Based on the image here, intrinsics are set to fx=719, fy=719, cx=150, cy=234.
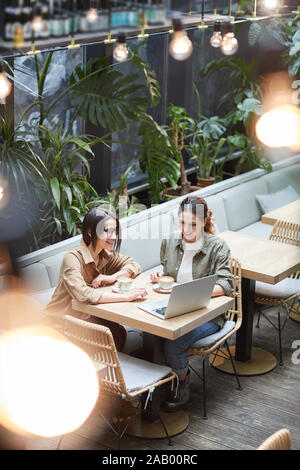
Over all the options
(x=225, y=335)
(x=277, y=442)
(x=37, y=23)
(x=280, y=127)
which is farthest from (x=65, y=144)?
(x=280, y=127)

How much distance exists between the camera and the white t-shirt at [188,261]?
4945mm

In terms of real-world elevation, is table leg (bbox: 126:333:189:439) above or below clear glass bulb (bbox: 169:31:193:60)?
below

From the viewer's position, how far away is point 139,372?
4309mm

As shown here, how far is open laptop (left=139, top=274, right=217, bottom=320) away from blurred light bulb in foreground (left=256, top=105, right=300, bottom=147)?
4372 mm

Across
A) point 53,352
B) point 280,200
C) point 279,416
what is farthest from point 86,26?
point 280,200

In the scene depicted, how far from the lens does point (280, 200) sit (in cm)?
807

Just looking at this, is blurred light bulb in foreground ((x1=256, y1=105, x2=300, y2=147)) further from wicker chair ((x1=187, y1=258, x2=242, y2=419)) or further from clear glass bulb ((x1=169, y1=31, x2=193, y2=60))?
wicker chair ((x1=187, y1=258, x2=242, y2=419))

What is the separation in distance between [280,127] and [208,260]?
527 cm

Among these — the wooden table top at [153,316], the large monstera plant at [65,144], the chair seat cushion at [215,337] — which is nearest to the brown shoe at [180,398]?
the chair seat cushion at [215,337]

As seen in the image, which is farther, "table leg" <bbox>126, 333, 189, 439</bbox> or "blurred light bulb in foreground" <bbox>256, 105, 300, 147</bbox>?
"blurred light bulb in foreground" <bbox>256, 105, 300, 147</bbox>

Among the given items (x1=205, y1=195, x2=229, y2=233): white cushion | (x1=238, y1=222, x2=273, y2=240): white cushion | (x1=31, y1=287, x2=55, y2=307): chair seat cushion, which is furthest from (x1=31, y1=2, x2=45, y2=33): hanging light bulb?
(x1=238, y1=222, x2=273, y2=240): white cushion

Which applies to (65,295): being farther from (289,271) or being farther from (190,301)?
(289,271)

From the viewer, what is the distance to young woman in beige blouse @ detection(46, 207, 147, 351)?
176 inches

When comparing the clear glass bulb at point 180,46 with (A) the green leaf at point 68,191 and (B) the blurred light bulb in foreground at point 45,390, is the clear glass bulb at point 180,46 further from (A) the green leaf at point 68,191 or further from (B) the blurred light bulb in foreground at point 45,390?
(B) the blurred light bulb in foreground at point 45,390
